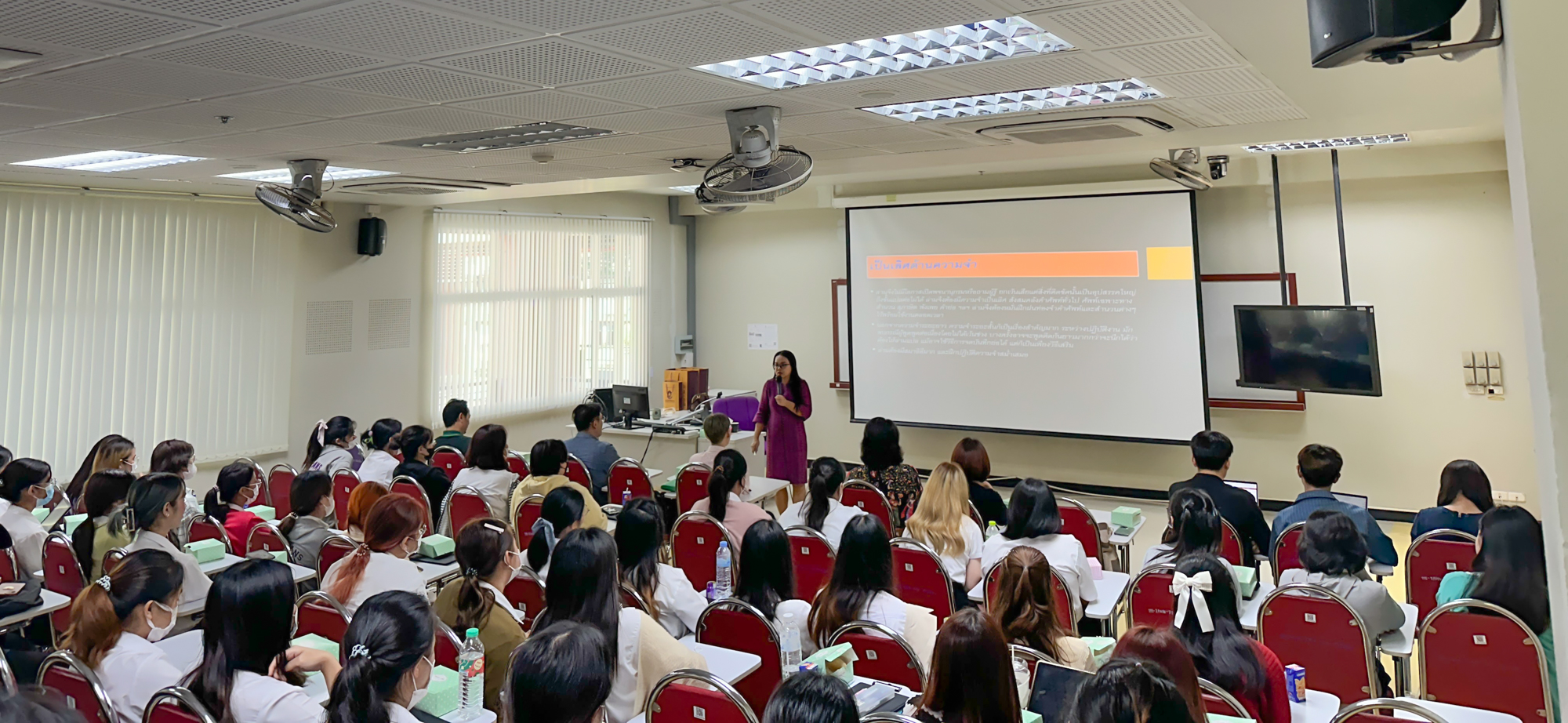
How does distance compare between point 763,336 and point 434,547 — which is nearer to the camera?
point 434,547

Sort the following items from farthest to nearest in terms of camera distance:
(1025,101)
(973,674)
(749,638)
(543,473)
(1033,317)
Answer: (1033,317) → (543,473) → (1025,101) → (749,638) → (973,674)

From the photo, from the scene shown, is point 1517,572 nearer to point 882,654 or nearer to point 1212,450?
point 1212,450

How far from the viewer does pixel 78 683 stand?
229 centimetres

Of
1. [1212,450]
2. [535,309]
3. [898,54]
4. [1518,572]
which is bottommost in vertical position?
[1518,572]

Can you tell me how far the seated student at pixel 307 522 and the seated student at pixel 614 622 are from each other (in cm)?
206

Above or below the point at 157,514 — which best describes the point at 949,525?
below

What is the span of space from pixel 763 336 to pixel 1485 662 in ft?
25.4

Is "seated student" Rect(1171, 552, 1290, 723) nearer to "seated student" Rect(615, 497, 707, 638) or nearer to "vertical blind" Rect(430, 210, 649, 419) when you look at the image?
"seated student" Rect(615, 497, 707, 638)

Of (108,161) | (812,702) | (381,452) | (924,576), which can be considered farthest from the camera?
(381,452)

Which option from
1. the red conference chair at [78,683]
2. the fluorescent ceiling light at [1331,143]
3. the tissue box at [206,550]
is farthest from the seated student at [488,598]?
the fluorescent ceiling light at [1331,143]

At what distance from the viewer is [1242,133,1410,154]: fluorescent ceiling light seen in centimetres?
593

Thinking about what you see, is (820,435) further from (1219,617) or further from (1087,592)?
(1219,617)

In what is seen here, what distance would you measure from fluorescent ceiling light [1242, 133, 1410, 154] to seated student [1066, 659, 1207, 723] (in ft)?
16.9

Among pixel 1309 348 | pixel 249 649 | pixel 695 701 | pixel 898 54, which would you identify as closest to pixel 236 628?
pixel 249 649
